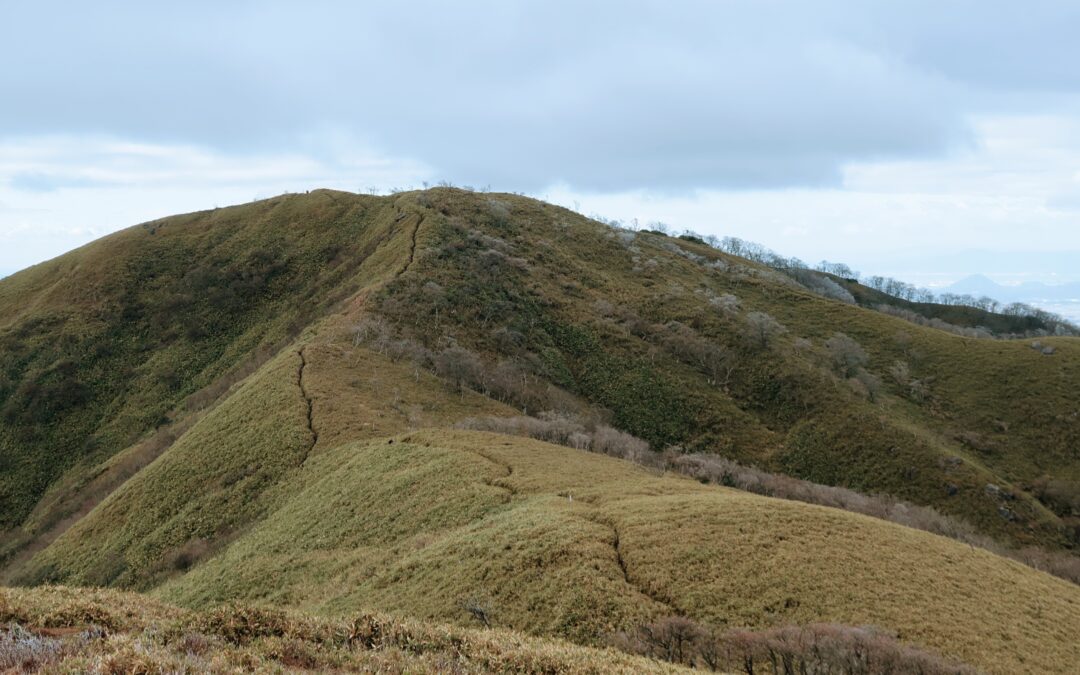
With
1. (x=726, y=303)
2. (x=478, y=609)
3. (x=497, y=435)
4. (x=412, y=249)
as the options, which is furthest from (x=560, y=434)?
(x=726, y=303)

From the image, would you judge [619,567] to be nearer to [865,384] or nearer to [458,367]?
[458,367]

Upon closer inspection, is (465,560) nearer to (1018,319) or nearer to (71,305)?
(71,305)

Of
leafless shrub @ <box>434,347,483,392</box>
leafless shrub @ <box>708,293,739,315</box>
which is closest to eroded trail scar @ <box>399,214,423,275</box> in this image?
leafless shrub @ <box>434,347,483,392</box>

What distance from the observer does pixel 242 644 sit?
36.8 feet

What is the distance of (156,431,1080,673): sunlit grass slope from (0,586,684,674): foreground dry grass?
667 cm

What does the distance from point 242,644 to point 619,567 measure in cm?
1382

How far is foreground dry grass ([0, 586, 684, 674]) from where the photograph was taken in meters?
9.50

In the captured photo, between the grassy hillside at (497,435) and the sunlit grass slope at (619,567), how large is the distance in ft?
0.48

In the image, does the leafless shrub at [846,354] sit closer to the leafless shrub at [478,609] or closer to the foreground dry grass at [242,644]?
the leafless shrub at [478,609]

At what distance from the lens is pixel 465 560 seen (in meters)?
23.0

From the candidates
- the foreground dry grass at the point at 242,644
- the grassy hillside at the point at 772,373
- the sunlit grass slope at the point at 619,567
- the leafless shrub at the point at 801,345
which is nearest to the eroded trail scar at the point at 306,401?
the sunlit grass slope at the point at 619,567

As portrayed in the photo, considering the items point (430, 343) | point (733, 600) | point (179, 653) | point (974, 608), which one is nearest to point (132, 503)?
point (430, 343)

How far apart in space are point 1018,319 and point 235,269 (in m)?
201

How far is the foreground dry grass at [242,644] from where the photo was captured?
9500 millimetres
